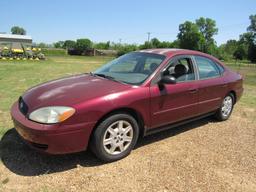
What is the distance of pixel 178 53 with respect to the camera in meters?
4.56

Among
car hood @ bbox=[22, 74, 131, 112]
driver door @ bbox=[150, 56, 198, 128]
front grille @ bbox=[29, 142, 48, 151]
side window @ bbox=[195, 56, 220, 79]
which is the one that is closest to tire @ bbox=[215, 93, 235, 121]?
side window @ bbox=[195, 56, 220, 79]

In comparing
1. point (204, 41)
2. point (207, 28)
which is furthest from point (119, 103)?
point (207, 28)

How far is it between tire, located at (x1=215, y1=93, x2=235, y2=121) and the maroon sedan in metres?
0.33

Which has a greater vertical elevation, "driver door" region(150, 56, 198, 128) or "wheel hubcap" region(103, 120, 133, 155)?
"driver door" region(150, 56, 198, 128)

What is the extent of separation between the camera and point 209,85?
16.0 ft

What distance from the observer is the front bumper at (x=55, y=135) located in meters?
3.08

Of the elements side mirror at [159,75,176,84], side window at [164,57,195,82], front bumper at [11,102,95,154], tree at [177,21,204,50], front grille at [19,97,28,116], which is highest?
tree at [177,21,204,50]

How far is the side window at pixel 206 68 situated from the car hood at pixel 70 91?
1742mm

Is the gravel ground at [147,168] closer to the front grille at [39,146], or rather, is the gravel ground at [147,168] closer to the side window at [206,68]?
the front grille at [39,146]

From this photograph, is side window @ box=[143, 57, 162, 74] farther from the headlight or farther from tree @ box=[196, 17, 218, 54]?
tree @ box=[196, 17, 218, 54]

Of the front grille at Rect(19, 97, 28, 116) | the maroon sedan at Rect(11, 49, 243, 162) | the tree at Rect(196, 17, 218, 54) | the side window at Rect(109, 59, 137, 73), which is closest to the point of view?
the maroon sedan at Rect(11, 49, 243, 162)

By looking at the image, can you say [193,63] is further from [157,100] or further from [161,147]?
[161,147]

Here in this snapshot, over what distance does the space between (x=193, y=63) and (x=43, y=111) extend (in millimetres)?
2794

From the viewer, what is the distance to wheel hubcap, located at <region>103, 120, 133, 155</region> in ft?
11.6
